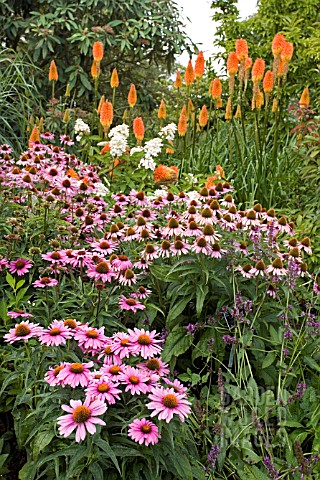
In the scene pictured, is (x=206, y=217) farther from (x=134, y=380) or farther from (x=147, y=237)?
(x=134, y=380)

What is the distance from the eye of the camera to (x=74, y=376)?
1527 mm

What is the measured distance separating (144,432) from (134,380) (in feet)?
0.47

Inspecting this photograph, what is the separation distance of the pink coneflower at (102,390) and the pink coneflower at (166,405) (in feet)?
0.31

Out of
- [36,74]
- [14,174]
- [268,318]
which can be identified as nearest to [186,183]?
[14,174]

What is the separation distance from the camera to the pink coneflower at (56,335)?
1.64 m

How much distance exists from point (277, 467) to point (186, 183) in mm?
2200

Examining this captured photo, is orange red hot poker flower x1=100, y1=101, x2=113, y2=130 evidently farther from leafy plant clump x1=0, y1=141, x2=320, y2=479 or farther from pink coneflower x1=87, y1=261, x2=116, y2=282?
pink coneflower x1=87, y1=261, x2=116, y2=282

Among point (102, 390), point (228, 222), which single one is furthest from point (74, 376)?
point (228, 222)

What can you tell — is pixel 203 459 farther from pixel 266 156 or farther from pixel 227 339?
pixel 266 156

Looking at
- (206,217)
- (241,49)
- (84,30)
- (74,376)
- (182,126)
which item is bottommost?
(74,376)

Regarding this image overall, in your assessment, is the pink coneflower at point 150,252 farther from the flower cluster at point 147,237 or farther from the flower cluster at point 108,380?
the flower cluster at point 108,380

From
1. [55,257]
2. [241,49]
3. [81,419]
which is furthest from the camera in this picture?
[241,49]

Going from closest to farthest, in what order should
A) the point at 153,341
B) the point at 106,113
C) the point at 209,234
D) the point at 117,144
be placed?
the point at 153,341 < the point at 209,234 < the point at 117,144 < the point at 106,113

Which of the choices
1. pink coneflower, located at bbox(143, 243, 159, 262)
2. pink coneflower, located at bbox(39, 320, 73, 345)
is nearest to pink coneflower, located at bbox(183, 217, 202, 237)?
pink coneflower, located at bbox(143, 243, 159, 262)
